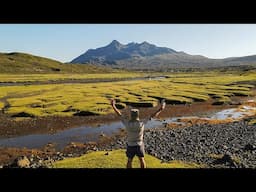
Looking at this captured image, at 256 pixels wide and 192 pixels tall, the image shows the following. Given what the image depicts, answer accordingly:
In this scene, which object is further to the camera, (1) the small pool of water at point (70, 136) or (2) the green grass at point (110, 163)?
(1) the small pool of water at point (70, 136)

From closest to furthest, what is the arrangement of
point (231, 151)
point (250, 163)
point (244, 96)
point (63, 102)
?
point (250, 163) → point (231, 151) → point (63, 102) → point (244, 96)

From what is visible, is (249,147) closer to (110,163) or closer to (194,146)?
(194,146)

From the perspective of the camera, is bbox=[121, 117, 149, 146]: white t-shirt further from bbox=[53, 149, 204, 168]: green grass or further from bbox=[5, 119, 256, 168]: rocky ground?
bbox=[5, 119, 256, 168]: rocky ground

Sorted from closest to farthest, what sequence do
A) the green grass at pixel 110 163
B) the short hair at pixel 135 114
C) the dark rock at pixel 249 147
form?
the short hair at pixel 135 114
the green grass at pixel 110 163
the dark rock at pixel 249 147

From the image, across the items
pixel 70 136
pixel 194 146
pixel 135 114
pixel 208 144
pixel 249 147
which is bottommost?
pixel 70 136

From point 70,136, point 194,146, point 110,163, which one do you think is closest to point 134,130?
point 110,163

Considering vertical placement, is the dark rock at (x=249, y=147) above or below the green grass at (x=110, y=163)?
below

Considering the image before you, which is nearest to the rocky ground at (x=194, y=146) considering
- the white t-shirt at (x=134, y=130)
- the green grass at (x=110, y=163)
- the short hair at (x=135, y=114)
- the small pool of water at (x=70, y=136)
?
the green grass at (x=110, y=163)

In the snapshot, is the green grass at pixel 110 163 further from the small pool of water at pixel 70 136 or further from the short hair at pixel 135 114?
the small pool of water at pixel 70 136

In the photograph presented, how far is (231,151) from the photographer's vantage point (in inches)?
979
